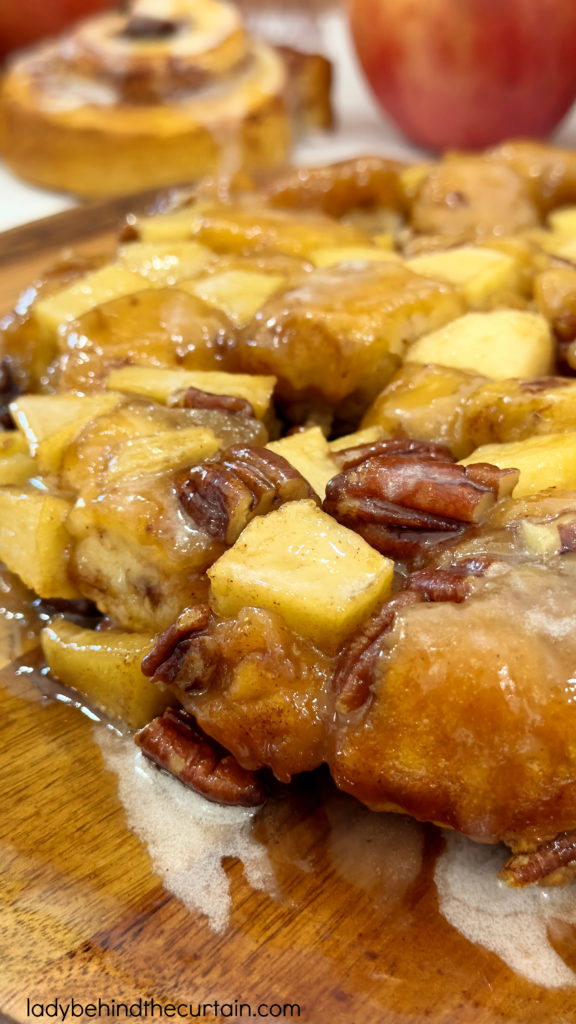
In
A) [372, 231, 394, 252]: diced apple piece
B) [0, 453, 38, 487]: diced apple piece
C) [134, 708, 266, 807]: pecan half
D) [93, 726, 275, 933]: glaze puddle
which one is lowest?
[93, 726, 275, 933]: glaze puddle

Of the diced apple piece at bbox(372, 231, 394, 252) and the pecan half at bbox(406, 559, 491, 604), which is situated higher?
the pecan half at bbox(406, 559, 491, 604)

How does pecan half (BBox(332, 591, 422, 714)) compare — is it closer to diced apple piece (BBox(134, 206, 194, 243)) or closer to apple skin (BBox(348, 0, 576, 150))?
diced apple piece (BBox(134, 206, 194, 243))

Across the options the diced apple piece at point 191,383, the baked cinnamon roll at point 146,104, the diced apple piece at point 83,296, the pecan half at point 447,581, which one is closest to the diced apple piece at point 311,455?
the diced apple piece at point 191,383

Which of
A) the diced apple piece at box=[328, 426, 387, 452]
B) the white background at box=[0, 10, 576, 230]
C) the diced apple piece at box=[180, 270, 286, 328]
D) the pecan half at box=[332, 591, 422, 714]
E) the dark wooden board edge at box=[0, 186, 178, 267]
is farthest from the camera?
the white background at box=[0, 10, 576, 230]

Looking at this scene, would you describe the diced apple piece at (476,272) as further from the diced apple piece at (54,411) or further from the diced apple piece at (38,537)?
the diced apple piece at (38,537)

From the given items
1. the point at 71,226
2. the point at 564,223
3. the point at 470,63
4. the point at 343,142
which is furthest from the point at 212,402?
the point at 343,142

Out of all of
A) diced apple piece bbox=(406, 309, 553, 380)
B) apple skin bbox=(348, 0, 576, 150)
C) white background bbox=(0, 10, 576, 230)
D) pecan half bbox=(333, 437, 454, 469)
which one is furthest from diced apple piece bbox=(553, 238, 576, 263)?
apple skin bbox=(348, 0, 576, 150)

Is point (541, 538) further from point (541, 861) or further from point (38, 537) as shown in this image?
point (38, 537)
